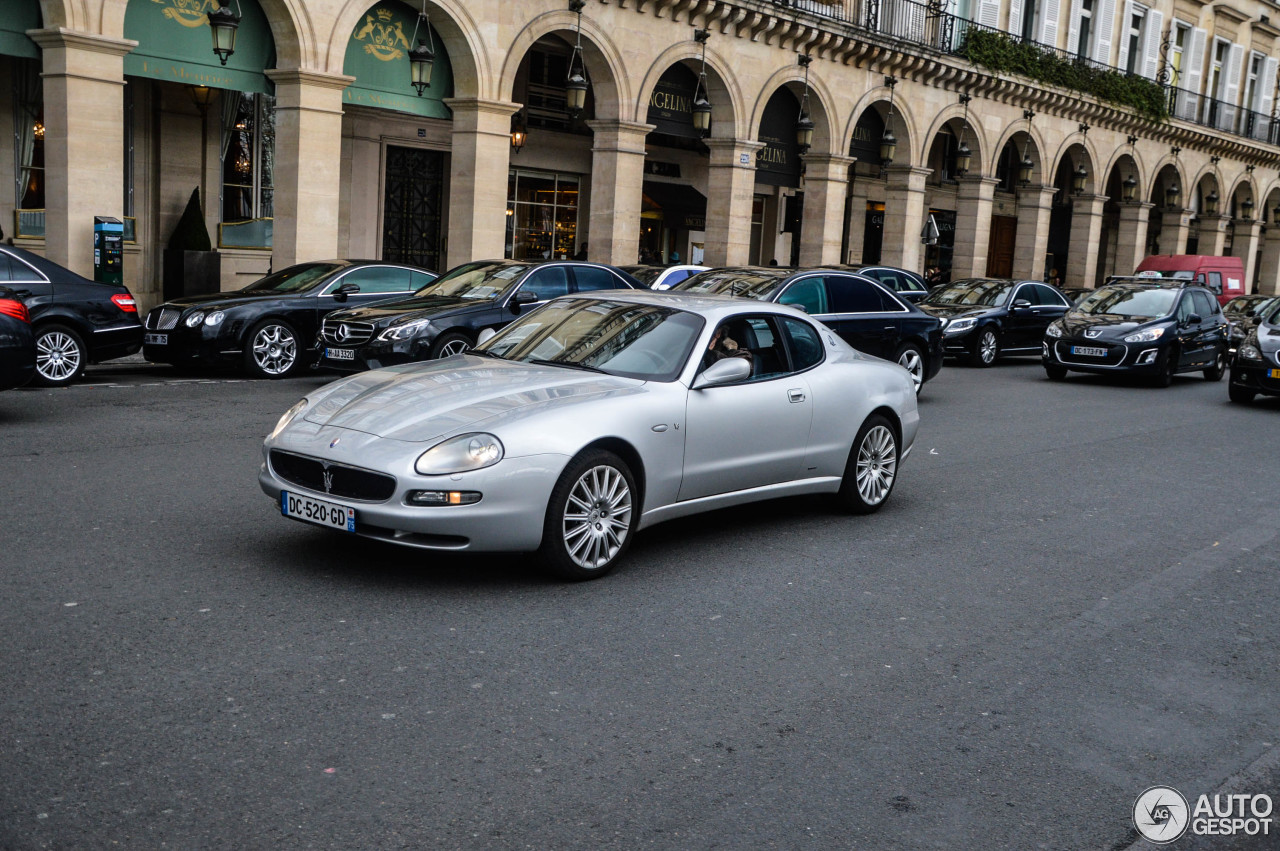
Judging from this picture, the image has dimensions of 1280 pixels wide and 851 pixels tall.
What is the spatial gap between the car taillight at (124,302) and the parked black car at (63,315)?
0.01 m

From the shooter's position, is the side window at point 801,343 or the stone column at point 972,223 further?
the stone column at point 972,223

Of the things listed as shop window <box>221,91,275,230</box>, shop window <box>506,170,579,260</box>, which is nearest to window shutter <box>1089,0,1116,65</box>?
shop window <box>506,170,579,260</box>

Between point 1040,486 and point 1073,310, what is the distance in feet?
35.7

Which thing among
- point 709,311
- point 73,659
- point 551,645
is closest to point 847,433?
point 709,311

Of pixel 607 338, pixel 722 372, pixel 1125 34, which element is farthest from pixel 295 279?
pixel 1125 34

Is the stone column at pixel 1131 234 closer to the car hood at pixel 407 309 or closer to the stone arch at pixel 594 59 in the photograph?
the stone arch at pixel 594 59

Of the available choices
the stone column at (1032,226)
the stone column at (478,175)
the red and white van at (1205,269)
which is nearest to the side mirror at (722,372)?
the stone column at (478,175)

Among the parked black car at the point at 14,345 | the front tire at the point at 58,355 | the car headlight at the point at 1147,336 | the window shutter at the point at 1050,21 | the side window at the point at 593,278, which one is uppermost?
the window shutter at the point at 1050,21

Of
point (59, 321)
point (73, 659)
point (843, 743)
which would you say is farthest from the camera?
point (59, 321)

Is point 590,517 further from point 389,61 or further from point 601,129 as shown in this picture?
point 601,129

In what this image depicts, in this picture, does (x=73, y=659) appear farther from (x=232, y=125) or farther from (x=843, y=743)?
(x=232, y=125)

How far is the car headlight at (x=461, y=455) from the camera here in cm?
560

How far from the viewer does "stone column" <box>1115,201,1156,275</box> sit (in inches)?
1677

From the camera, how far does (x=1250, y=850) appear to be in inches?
147
